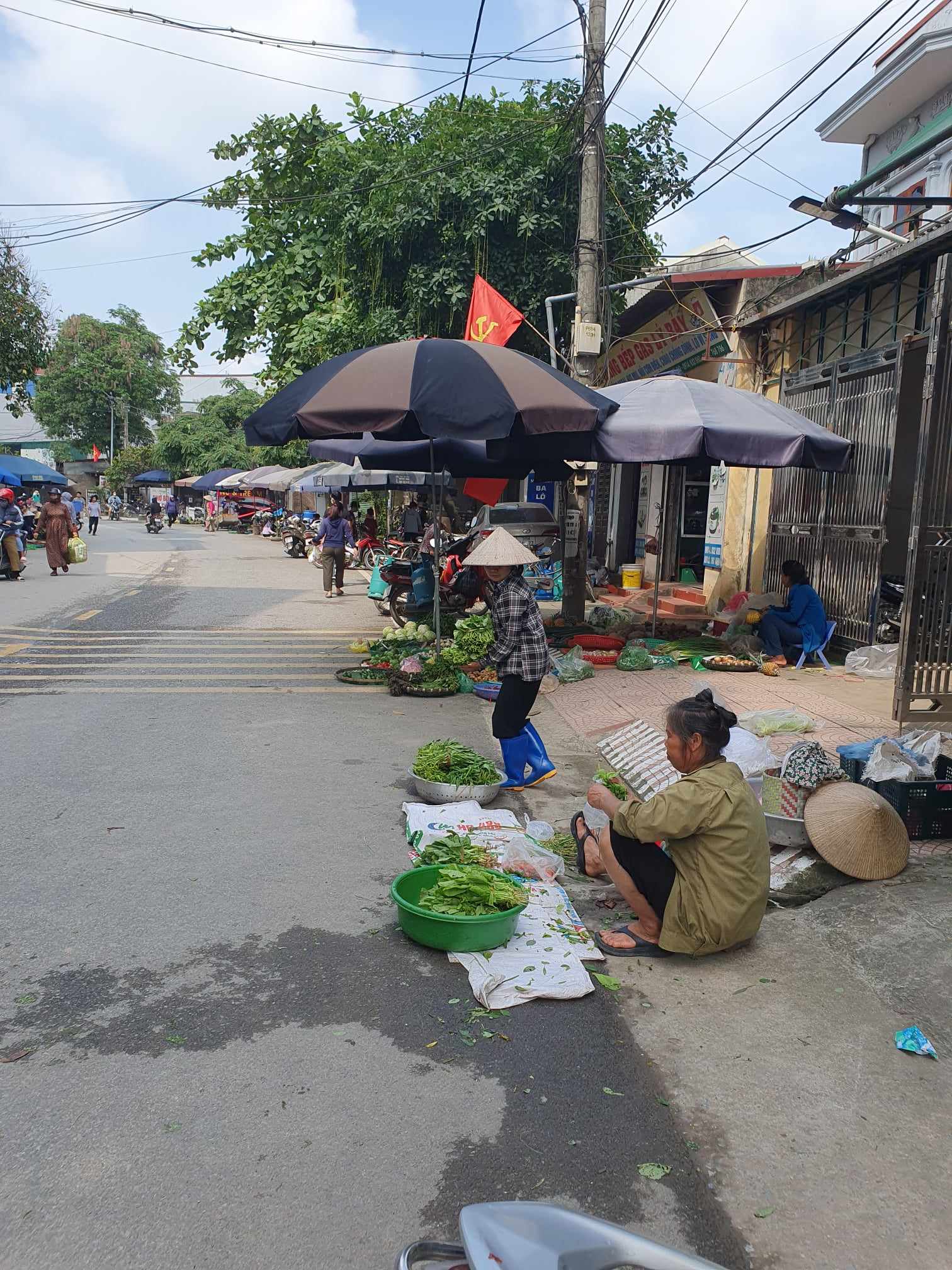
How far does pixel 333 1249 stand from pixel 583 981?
163cm

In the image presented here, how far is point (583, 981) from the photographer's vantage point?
12.6 ft

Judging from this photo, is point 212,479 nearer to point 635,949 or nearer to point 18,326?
point 18,326

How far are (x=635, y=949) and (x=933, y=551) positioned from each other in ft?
12.5

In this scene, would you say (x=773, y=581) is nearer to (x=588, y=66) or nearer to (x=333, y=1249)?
(x=588, y=66)

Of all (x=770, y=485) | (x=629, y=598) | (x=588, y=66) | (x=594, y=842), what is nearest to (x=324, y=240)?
(x=588, y=66)

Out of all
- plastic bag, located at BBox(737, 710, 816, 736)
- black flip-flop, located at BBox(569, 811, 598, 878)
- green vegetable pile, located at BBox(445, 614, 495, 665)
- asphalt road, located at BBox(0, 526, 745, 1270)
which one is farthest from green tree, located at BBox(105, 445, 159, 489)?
black flip-flop, located at BBox(569, 811, 598, 878)

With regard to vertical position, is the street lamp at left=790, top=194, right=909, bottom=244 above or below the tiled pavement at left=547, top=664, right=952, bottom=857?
above

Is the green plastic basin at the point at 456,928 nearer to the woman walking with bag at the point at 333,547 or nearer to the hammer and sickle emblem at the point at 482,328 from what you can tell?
the hammer and sickle emblem at the point at 482,328

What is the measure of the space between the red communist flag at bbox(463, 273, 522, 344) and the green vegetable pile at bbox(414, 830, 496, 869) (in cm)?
992

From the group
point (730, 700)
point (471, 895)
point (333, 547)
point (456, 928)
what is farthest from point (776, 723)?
point (333, 547)

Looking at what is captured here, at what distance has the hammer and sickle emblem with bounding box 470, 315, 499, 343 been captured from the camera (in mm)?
13492

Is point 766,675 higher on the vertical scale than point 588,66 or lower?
lower

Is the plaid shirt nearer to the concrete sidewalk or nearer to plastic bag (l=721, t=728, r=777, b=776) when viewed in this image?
plastic bag (l=721, t=728, r=777, b=776)

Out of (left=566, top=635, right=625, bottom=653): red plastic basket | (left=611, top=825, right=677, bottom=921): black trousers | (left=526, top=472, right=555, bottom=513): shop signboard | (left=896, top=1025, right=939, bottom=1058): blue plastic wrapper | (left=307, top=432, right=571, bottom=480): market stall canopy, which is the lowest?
(left=896, top=1025, right=939, bottom=1058): blue plastic wrapper
